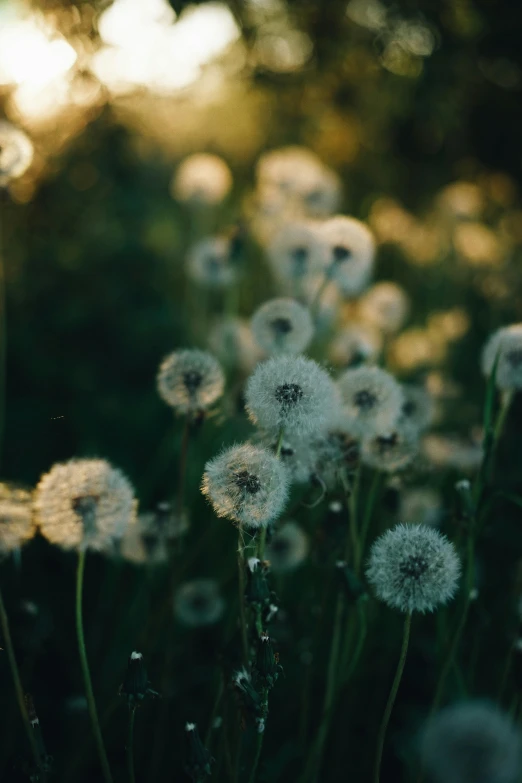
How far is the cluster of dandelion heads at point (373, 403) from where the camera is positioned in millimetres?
1691

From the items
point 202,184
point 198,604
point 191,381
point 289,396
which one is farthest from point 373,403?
point 202,184

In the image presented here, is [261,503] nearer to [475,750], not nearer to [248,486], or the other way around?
[248,486]

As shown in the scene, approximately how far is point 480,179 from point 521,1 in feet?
5.33

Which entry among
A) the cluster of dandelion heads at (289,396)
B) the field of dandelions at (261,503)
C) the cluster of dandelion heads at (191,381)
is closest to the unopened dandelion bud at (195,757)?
the field of dandelions at (261,503)

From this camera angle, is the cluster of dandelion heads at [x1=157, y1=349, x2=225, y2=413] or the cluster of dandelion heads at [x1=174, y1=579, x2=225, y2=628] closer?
the cluster of dandelion heads at [x1=157, y1=349, x2=225, y2=413]

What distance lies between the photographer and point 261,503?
4.18 ft

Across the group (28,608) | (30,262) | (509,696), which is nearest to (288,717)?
(509,696)

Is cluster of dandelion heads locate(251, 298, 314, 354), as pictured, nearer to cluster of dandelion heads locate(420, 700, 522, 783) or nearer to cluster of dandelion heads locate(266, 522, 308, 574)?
cluster of dandelion heads locate(266, 522, 308, 574)

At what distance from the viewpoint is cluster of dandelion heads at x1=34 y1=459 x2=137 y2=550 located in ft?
4.61

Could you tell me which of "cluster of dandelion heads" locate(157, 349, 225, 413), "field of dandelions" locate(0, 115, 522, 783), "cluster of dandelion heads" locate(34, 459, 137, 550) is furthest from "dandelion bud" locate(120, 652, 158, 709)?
"cluster of dandelion heads" locate(157, 349, 225, 413)

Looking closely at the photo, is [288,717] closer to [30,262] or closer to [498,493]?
[498,493]

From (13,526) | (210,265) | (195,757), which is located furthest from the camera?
(210,265)

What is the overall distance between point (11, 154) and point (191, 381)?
1089mm

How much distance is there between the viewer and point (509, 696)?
6.35 feet
